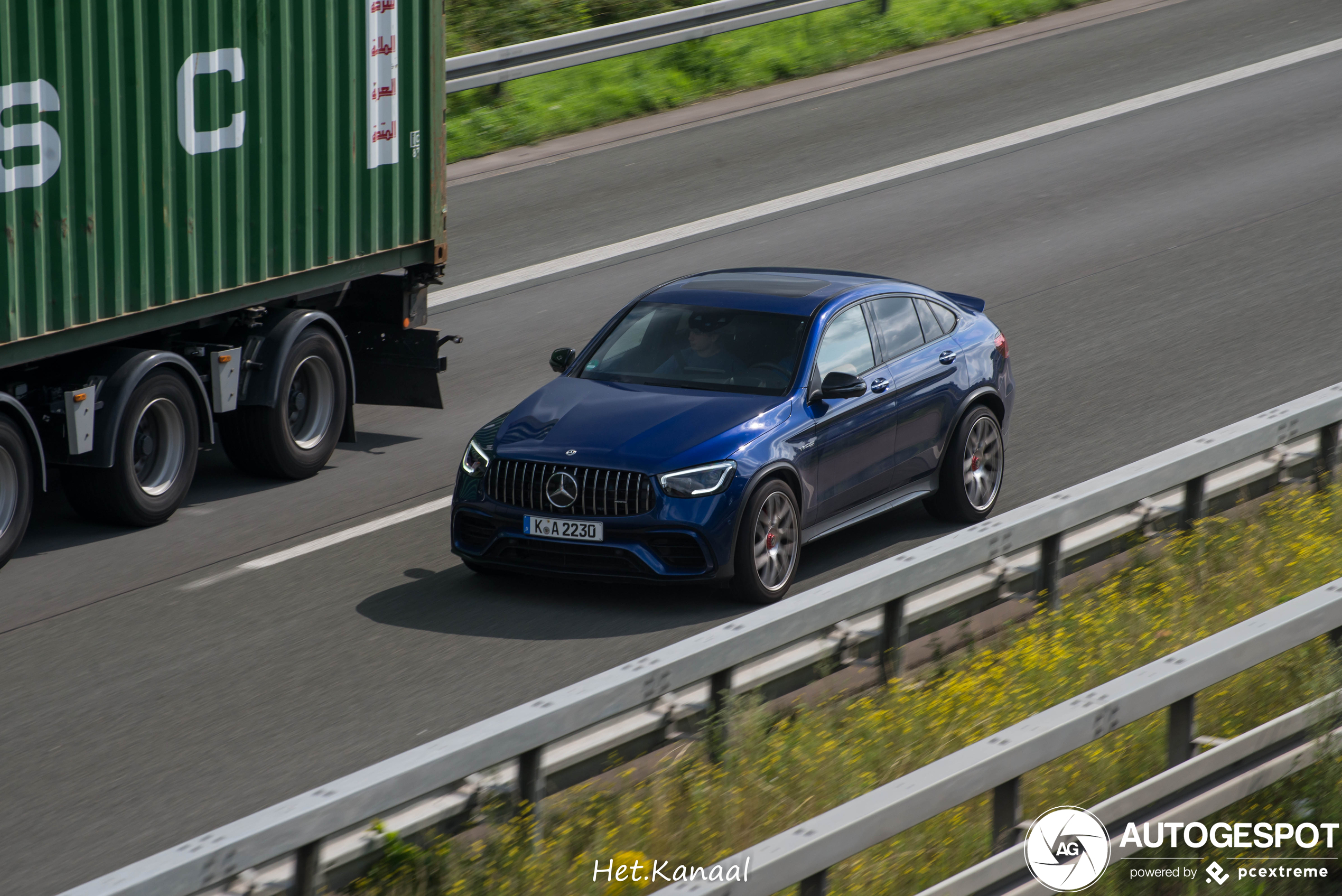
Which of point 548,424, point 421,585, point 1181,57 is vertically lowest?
point 421,585

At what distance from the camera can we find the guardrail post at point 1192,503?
374 inches

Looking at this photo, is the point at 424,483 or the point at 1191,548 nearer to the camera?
the point at 1191,548

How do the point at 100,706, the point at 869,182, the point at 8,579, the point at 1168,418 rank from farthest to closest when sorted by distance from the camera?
1. the point at 869,182
2. the point at 1168,418
3. the point at 8,579
4. the point at 100,706

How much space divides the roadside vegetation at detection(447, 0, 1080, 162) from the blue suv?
10285mm

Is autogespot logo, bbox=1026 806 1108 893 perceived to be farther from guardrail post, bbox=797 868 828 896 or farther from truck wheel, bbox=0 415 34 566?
truck wheel, bbox=0 415 34 566

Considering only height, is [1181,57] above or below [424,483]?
above

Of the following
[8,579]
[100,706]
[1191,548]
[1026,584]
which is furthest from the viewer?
[8,579]

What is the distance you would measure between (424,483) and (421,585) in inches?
83.0

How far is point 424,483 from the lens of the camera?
11828 mm

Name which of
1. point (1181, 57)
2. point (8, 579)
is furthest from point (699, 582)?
point (1181, 57)

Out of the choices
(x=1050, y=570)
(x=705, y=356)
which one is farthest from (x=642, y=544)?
(x=1050, y=570)

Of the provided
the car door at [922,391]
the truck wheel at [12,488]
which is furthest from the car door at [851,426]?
the truck wheel at [12,488]

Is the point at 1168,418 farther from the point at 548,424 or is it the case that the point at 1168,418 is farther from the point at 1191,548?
the point at 548,424

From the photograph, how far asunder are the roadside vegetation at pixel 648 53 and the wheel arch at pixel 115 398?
31.8 ft
